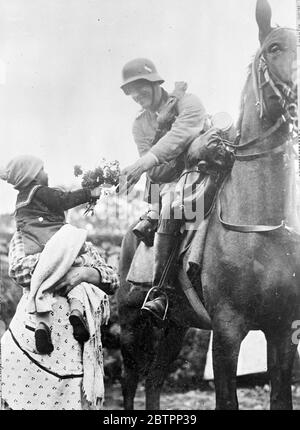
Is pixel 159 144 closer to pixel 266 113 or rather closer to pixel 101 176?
pixel 101 176

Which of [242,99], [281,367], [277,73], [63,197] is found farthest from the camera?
[63,197]

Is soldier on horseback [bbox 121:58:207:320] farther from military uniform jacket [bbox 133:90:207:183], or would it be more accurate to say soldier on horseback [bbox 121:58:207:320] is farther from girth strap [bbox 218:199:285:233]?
girth strap [bbox 218:199:285:233]

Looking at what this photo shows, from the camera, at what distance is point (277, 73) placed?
5.41 m

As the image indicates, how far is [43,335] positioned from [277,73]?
2763 mm

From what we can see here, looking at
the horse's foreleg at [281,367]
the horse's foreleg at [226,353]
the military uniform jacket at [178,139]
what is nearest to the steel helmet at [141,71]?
the military uniform jacket at [178,139]

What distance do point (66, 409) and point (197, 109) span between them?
2.67 m

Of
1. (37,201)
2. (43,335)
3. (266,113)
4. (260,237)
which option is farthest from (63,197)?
(266,113)

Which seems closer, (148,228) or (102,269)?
(148,228)

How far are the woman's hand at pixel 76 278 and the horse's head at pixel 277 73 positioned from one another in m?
1.92

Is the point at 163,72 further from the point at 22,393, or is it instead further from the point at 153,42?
the point at 22,393

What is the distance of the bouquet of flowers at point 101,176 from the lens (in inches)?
238

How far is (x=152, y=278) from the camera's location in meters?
5.88

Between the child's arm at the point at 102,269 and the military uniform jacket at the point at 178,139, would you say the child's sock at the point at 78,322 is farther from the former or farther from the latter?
the military uniform jacket at the point at 178,139
